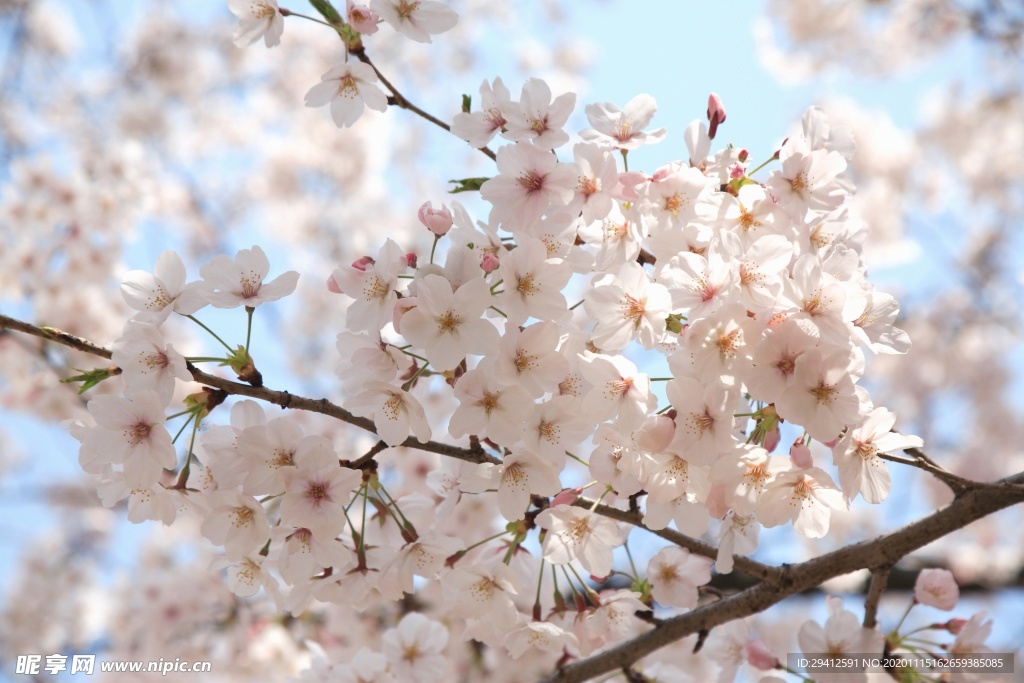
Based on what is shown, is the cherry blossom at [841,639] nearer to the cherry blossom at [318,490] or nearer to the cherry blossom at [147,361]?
the cherry blossom at [318,490]

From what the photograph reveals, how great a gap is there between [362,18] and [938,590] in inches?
71.4

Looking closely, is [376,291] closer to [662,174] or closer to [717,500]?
[662,174]

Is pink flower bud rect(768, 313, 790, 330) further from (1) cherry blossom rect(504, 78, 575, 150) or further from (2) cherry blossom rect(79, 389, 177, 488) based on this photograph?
(2) cherry blossom rect(79, 389, 177, 488)

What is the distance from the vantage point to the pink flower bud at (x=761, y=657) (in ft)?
6.40

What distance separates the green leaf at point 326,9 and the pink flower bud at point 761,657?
173cm

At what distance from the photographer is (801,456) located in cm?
133

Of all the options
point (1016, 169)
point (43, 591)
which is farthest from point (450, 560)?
point (1016, 169)

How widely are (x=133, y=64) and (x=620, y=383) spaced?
30.5 ft

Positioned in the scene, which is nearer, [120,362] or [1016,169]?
[120,362]

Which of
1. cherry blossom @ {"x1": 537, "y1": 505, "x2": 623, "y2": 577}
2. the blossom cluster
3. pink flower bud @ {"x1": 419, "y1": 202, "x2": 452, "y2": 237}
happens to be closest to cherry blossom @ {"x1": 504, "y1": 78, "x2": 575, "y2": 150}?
the blossom cluster

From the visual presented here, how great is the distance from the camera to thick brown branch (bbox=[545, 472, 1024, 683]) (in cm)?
157

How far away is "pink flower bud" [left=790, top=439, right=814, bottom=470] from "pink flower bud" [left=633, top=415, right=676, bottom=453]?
8.9 inches

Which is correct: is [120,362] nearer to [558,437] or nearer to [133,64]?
[558,437]

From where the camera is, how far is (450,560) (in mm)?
1744
